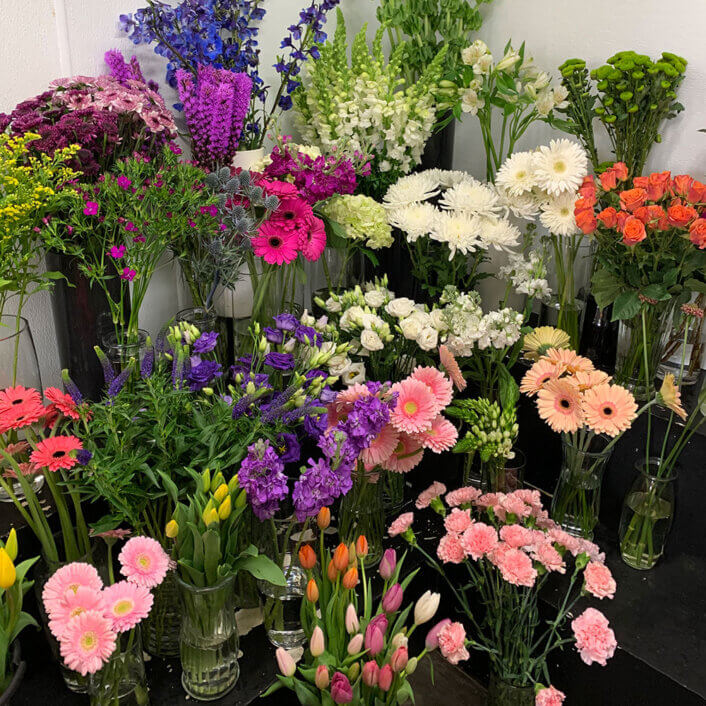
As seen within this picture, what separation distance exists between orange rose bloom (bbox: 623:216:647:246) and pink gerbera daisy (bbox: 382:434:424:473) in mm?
392

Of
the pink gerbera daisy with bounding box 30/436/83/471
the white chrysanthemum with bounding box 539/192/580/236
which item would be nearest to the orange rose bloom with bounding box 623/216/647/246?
the white chrysanthemum with bounding box 539/192/580/236

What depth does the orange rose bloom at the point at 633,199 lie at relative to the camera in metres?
0.97

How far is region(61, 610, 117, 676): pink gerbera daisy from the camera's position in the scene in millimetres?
642

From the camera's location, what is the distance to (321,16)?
50.6 inches

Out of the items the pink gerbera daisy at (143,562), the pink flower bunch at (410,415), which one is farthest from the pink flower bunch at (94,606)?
the pink flower bunch at (410,415)

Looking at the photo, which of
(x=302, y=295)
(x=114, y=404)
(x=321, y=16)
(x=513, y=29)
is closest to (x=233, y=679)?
Result: (x=114, y=404)

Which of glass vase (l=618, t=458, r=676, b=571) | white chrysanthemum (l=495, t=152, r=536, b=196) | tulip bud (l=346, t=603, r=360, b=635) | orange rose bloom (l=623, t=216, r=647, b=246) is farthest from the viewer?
white chrysanthemum (l=495, t=152, r=536, b=196)

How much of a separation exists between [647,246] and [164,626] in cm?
82

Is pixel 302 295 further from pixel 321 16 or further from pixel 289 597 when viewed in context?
pixel 289 597

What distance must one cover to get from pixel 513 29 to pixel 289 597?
3.80 feet

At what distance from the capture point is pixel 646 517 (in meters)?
1.08

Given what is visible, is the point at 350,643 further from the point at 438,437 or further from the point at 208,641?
the point at 438,437

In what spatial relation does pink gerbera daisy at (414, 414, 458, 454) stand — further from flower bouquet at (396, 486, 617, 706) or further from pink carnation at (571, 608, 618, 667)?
pink carnation at (571, 608, 618, 667)

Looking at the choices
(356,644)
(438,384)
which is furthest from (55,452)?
(438,384)
